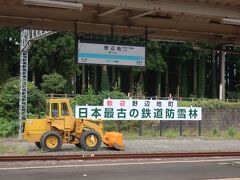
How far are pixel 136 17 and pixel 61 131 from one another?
9028mm

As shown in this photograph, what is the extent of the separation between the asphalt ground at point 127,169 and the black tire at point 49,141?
14.3ft

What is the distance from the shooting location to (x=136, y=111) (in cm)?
3189

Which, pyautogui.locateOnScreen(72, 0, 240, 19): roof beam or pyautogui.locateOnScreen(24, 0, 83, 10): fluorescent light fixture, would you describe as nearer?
pyautogui.locateOnScreen(24, 0, 83, 10): fluorescent light fixture

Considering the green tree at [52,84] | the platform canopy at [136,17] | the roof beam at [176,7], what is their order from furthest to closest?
the green tree at [52,84], the platform canopy at [136,17], the roof beam at [176,7]

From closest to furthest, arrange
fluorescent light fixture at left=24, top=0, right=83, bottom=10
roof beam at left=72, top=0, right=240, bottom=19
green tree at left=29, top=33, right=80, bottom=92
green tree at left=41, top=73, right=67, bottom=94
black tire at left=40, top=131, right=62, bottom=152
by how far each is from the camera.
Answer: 1. fluorescent light fixture at left=24, top=0, right=83, bottom=10
2. roof beam at left=72, top=0, right=240, bottom=19
3. black tire at left=40, top=131, right=62, bottom=152
4. green tree at left=41, top=73, right=67, bottom=94
5. green tree at left=29, top=33, right=80, bottom=92

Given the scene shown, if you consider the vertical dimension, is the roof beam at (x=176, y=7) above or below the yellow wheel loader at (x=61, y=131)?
above

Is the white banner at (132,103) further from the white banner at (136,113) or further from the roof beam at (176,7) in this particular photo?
the roof beam at (176,7)

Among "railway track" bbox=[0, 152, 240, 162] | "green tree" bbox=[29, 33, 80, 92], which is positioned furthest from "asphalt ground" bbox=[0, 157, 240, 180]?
"green tree" bbox=[29, 33, 80, 92]

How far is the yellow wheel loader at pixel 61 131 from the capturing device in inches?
872

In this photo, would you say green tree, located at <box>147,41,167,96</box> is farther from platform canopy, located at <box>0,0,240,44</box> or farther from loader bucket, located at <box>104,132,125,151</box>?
platform canopy, located at <box>0,0,240,44</box>

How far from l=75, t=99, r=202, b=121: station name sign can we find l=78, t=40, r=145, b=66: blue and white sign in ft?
46.7

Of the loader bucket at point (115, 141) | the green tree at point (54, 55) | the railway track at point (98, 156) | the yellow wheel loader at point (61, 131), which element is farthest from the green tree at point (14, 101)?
the green tree at point (54, 55)

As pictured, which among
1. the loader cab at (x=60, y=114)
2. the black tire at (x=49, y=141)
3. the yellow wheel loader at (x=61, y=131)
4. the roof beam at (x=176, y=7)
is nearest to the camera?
the roof beam at (x=176, y=7)

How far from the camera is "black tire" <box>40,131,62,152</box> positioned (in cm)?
2188
